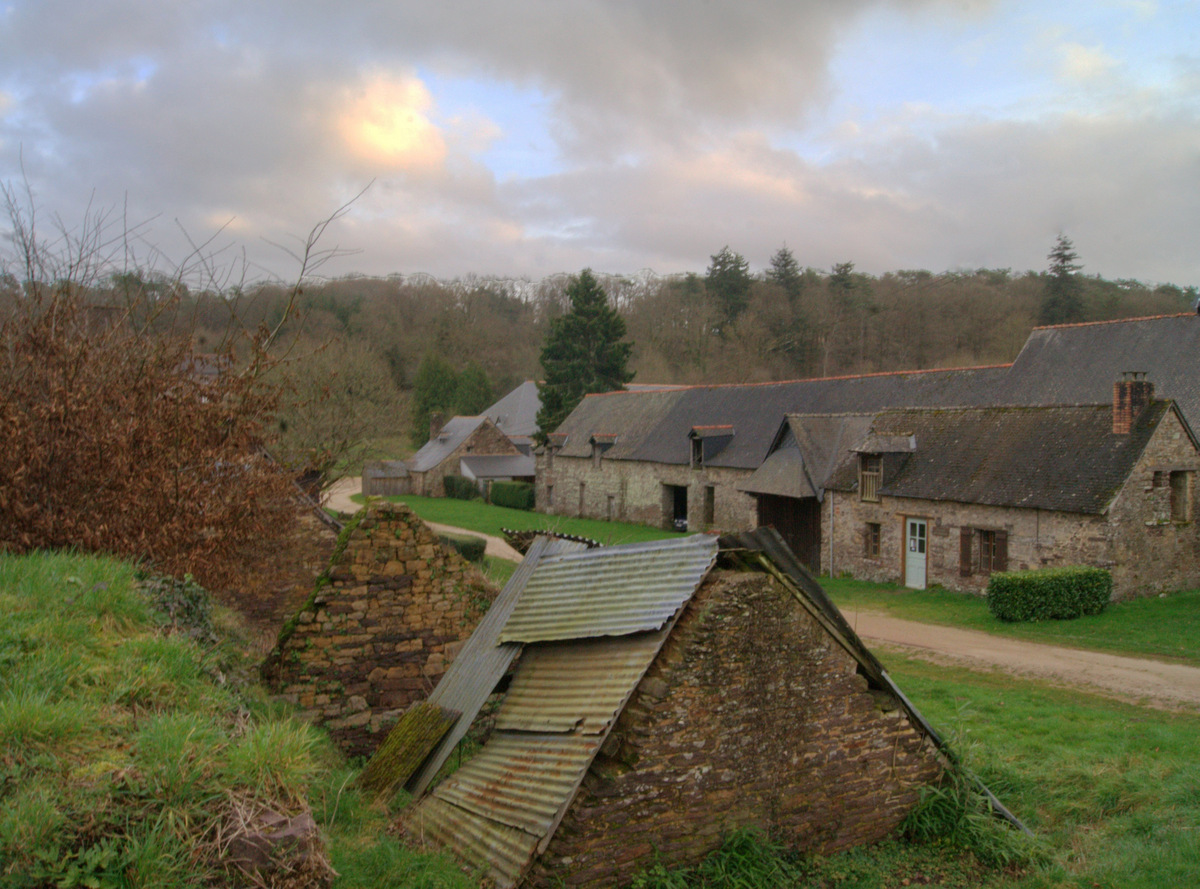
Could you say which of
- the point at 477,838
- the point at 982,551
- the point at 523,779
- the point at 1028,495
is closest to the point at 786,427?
the point at 982,551

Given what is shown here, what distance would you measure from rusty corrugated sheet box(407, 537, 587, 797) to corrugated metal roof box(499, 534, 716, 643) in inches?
11.8

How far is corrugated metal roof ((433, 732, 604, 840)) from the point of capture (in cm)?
562

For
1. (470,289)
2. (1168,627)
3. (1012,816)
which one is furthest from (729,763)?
(470,289)

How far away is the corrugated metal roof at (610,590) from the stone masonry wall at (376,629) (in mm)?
1789

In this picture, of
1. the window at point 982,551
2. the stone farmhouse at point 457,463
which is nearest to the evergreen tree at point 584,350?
the stone farmhouse at point 457,463

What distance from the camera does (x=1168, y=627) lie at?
54.7 feet

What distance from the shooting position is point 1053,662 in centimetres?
1440

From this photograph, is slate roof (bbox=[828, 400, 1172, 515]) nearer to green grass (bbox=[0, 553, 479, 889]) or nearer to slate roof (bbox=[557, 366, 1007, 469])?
slate roof (bbox=[557, 366, 1007, 469])

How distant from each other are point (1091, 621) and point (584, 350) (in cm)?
3875

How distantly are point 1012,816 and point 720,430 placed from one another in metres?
27.3

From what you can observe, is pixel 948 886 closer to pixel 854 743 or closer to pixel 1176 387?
pixel 854 743

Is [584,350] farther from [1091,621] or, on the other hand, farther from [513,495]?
[1091,621]

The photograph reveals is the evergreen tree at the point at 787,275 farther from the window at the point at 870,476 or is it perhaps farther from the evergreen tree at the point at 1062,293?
the window at the point at 870,476

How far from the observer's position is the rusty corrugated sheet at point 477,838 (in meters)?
5.46
